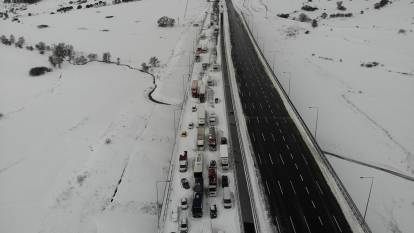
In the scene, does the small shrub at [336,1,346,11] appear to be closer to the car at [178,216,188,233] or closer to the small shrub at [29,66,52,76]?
the small shrub at [29,66,52,76]

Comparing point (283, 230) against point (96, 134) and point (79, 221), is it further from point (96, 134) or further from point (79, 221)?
point (96, 134)

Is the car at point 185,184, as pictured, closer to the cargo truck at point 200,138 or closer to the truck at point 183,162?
the truck at point 183,162

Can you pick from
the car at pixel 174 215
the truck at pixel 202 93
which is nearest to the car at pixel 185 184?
the car at pixel 174 215

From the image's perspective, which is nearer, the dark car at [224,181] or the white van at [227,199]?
the white van at [227,199]

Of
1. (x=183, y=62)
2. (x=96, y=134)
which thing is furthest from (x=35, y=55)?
(x=96, y=134)

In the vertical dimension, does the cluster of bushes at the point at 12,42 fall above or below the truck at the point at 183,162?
above

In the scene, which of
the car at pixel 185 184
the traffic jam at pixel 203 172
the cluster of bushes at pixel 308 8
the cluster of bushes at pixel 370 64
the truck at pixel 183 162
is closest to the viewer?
the traffic jam at pixel 203 172

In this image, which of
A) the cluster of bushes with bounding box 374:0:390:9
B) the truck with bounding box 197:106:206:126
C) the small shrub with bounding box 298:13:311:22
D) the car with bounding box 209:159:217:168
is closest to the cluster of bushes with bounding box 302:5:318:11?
the small shrub with bounding box 298:13:311:22

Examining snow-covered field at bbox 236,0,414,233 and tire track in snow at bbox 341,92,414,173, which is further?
tire track in snow at bbox 341,92,414,173

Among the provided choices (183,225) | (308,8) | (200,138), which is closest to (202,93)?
(200,138)
